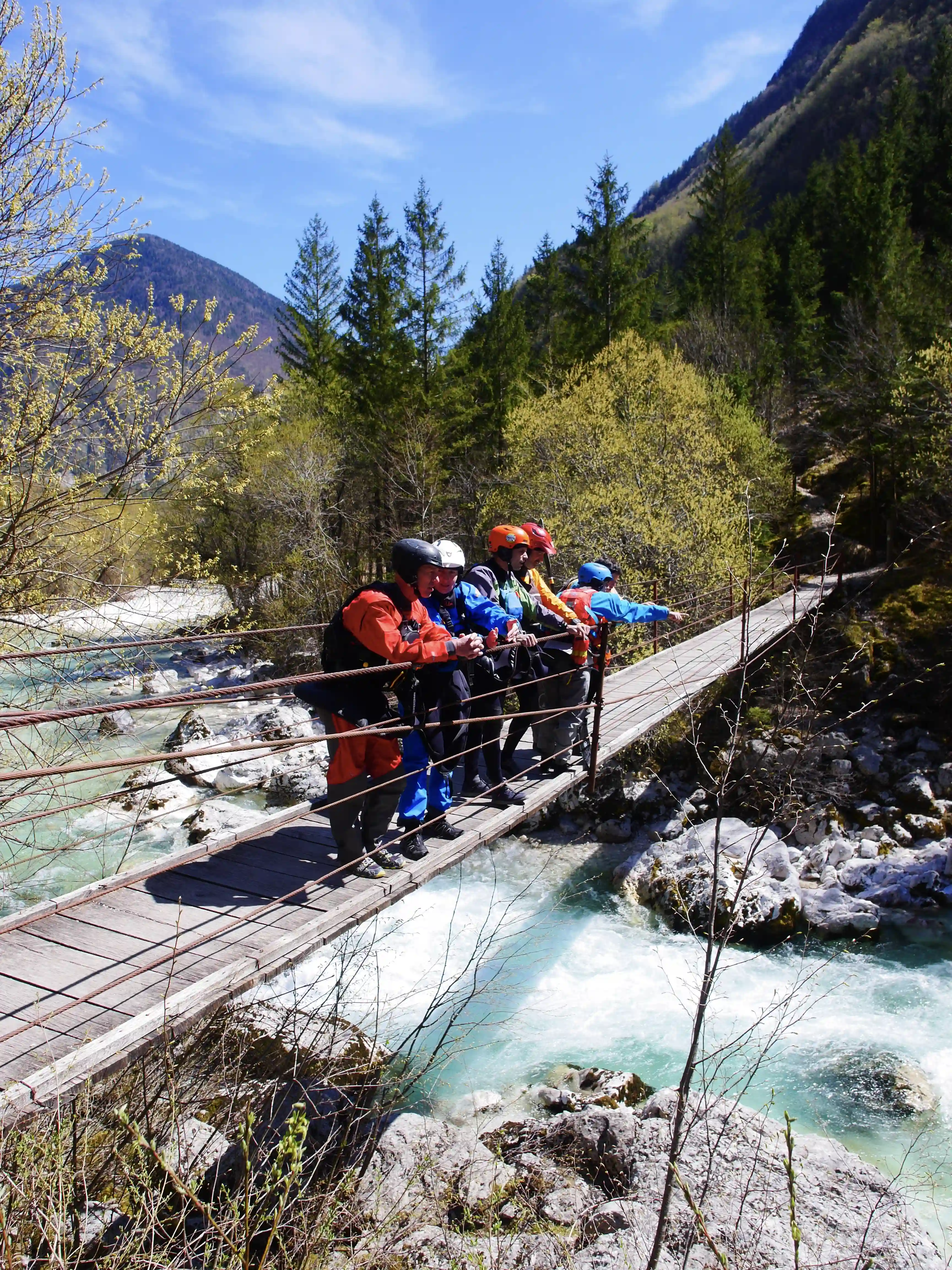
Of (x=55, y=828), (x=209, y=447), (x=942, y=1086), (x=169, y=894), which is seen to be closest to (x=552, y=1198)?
(x=169, y=894)

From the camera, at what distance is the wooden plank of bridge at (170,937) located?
2.71m

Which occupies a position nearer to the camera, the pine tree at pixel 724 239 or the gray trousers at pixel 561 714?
the gray trousers at pixel 561 714

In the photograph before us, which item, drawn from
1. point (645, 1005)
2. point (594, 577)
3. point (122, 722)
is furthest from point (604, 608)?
point (122, 722)

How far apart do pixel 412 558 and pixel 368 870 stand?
1.44 m

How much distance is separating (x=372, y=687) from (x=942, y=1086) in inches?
215

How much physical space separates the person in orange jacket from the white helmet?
0.05 m

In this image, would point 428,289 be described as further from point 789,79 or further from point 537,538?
point 789,79

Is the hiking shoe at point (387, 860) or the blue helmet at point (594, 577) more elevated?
the blue helmet at point (594, 577)

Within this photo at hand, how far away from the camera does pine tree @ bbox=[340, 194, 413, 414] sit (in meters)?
22.3

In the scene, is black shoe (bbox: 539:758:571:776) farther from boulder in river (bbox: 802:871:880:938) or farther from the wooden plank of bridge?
boulder in river (bbox: 802:871:880:938)

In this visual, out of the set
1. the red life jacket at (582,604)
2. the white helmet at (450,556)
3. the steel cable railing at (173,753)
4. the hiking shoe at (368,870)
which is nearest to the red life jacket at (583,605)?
the red life jacket at (582,604)

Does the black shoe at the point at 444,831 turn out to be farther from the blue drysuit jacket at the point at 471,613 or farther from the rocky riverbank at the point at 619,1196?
the rocky riverbank at the point at 619,1196

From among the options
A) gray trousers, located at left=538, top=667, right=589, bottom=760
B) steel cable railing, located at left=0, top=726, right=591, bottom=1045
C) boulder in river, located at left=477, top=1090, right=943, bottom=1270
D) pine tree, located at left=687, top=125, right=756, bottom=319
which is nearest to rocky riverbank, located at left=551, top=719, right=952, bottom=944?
gray trousers, located at left=538, top=667, right=589, bottom=760

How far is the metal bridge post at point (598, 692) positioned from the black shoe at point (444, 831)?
1041 millimetres
